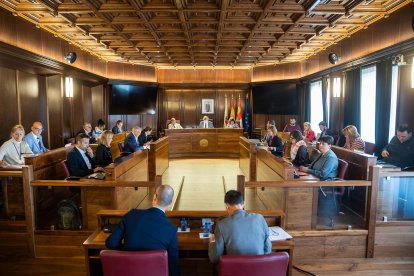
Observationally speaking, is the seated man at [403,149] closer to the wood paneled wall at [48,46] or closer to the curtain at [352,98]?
the curtain at [352,98]

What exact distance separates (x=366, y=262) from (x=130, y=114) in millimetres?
10350

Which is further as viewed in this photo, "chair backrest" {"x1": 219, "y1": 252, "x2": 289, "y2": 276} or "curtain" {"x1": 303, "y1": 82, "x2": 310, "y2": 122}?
"curtain" {"x1": 303, "y1": 82, "x2": 310, "y2": 122}

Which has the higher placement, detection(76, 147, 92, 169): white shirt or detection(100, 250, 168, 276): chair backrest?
detection(76, 147, 92, 169): white shirt

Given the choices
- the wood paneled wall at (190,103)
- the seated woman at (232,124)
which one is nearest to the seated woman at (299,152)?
the seated woman at (232,124)

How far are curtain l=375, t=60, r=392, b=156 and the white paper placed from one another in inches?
164

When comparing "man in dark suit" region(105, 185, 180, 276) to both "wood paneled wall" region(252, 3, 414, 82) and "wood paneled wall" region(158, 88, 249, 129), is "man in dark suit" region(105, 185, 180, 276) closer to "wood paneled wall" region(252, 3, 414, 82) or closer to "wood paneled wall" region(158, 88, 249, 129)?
"wood paneled wall" region(252, 3, 414, 82)

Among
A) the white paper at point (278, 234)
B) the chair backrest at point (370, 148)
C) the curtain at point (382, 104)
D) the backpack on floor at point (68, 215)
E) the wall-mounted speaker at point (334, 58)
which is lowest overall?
the backpack on floor at point (68, 215)

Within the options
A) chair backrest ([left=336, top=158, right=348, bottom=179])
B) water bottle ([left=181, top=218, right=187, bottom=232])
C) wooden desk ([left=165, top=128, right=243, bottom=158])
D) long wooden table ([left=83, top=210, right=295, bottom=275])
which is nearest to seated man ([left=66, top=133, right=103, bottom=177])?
long wooden table ([left=83, top=210, right=295, bottom=275])

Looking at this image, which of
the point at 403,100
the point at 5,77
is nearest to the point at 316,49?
the point at 403,100

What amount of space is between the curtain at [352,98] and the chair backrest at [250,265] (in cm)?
627

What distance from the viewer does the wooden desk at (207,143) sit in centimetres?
1119

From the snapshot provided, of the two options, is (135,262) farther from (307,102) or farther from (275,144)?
(307,102)

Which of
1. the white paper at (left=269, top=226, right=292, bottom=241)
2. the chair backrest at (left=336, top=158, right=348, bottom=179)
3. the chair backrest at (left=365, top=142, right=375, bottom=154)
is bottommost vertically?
the white paper at (left=269, top=226, right=292, bottom=241)

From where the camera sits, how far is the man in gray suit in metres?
2.21
